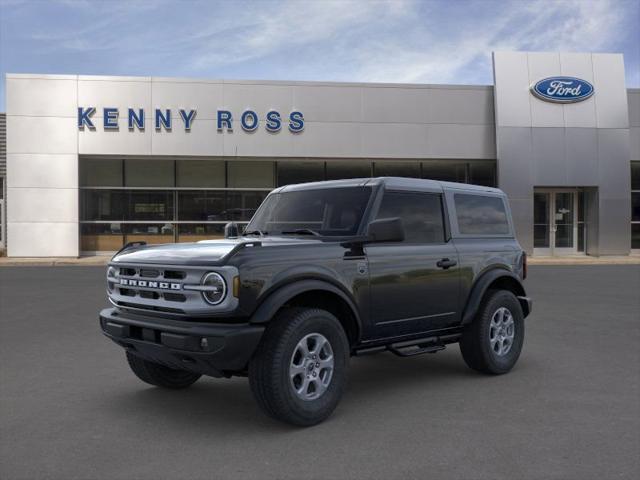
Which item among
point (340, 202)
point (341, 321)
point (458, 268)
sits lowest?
point (341, 321)

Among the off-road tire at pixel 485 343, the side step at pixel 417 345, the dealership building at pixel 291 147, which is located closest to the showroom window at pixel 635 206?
the dealership building at pixel 291 147

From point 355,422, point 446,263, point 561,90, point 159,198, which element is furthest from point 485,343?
point 561,90

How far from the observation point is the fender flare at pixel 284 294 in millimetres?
4289

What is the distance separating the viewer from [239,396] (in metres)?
5.34

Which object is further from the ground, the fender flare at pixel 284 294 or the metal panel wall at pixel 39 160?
the metal panel wall at pixel 39 160

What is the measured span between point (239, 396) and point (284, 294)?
143 cm

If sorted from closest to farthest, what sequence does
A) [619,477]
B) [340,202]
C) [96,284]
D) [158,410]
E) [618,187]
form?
[619,477]
[158,410]
[340,202]
[96,284]
[618,187]

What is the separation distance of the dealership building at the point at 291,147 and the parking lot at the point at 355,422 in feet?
54.9

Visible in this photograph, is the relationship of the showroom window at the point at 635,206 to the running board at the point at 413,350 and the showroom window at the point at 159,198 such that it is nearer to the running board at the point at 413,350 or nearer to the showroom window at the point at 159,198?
the showroom window at the point at 159,198

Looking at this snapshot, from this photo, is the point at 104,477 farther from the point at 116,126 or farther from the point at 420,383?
the point at 116,126

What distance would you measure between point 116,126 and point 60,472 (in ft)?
68.9

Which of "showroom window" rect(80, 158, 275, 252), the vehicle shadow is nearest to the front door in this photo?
the vehicle shadow

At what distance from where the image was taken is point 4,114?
24.4 meters

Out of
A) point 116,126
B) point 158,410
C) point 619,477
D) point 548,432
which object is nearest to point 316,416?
point 158,410
